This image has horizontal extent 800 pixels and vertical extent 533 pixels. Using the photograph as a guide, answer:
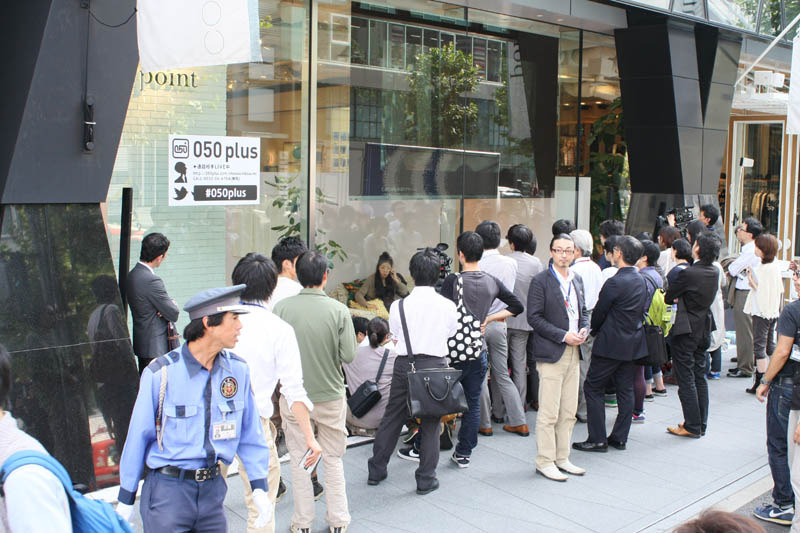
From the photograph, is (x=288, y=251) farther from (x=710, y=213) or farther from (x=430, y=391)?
(x=710, y=213)

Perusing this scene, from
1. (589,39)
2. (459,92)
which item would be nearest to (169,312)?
(459,92)

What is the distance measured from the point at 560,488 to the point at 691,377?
2102 millimetres

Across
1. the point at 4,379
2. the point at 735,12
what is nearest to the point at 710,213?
the point at 735,12

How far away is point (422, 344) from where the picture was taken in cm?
616

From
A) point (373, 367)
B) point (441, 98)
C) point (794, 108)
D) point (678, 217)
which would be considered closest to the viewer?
point (373, 367)

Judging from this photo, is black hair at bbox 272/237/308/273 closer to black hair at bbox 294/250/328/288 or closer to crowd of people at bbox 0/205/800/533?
crowd of people at bbox 0/205/800/533

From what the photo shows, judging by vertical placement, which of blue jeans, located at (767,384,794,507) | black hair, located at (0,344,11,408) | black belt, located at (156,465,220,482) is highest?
black hair, located at (0,344,11,408)

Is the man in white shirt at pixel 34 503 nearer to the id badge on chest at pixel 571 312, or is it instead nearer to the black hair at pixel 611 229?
the id badge on chest at pixel 571 312

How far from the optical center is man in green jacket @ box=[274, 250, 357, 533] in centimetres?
551

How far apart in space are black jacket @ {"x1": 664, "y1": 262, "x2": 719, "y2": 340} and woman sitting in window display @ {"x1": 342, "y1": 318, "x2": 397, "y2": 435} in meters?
2.96

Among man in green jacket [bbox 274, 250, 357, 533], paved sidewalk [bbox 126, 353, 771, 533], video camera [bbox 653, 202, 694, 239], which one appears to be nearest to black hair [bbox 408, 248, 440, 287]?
man in green jacket [bbox 274, 250, 357, 533]

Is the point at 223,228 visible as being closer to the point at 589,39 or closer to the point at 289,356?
the point at 289,356

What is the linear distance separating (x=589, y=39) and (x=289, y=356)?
10365 millimetres

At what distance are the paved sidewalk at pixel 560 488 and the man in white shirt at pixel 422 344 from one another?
358 mm
